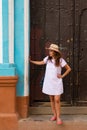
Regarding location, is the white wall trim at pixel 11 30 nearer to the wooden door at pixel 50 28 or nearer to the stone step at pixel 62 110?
the wooden door at pixel 50 28

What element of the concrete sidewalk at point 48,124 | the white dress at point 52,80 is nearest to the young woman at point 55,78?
the white dress at point 52,80

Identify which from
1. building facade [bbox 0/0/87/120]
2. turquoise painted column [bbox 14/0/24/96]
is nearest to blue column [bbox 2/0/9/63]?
turquoise painted column [bbox 14/0/24/96]

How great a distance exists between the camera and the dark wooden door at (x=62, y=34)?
26.5ft

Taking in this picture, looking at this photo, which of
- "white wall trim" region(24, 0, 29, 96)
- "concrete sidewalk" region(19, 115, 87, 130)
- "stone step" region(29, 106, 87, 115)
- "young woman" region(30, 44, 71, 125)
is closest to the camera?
"young woman" region(30, 44, 71, 125)

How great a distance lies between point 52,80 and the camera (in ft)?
24.4

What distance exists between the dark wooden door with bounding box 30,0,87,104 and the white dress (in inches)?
25.9

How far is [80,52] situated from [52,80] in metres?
1.03

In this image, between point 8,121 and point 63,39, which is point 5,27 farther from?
point 8,121

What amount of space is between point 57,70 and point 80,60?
2.82ft

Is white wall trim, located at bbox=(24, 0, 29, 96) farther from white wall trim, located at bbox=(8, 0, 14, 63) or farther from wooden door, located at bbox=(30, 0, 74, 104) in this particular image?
wooden door, located at bbox=(30, 0, 74, 104)

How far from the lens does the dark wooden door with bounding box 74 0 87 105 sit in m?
→ 8.09

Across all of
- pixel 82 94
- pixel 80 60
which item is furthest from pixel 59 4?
pixel 82 94

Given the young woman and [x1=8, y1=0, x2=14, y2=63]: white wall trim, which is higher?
[x1=8, y1=0, x2=14, y2=63]: white wall trim

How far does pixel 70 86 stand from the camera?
322 inches
